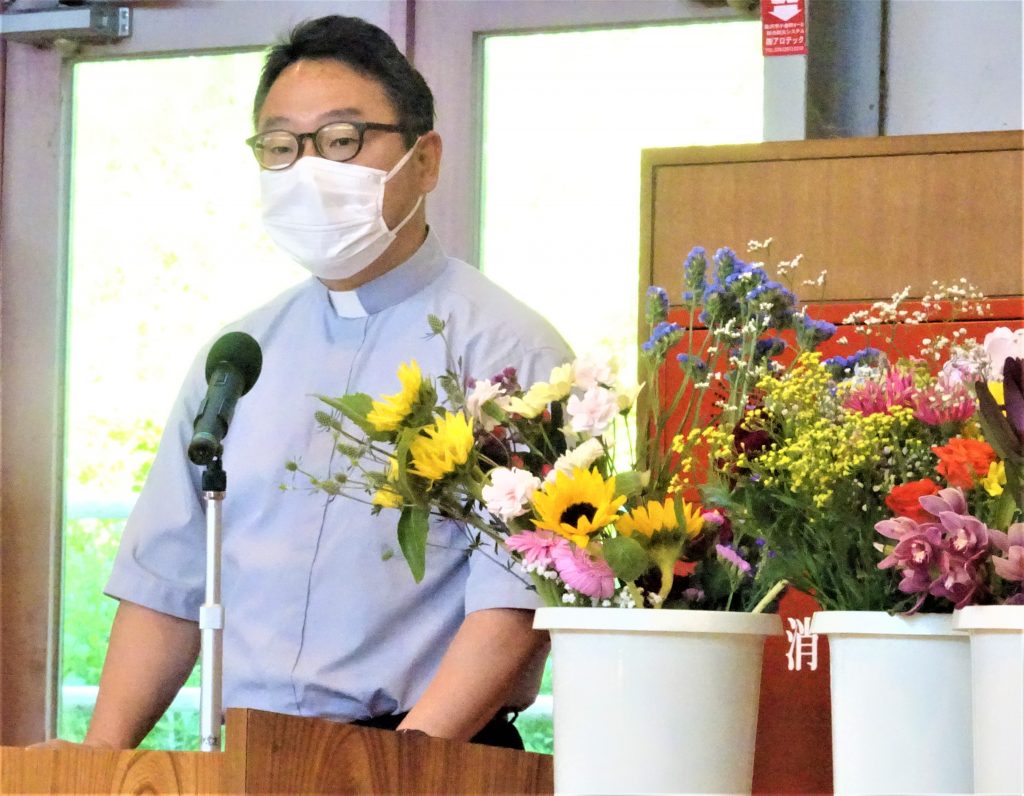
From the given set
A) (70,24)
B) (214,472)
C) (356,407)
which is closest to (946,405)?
(356,407)

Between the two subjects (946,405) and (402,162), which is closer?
(946,405)

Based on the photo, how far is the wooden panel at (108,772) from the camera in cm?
116

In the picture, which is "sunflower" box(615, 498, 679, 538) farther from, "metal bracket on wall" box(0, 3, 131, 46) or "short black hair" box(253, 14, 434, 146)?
"metal bracket on wall" box(0, 3, 131, 46)

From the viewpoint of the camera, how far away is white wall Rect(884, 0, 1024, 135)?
257cm

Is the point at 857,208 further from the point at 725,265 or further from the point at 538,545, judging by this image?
the point at 538,545

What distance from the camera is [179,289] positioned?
3.06 meters

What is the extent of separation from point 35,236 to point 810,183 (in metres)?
1.72

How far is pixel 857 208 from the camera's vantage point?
2.04 metres

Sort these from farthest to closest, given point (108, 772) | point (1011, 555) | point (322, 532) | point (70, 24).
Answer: point (70, 24), point (322, 532), point (108, 772), point (1011, 555)

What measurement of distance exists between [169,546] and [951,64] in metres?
1.52

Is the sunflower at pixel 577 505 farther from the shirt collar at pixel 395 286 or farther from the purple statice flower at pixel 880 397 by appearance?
the shirt collar at pixel 395 286

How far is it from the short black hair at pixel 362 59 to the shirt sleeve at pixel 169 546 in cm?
41

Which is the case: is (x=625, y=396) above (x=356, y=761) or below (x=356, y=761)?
above

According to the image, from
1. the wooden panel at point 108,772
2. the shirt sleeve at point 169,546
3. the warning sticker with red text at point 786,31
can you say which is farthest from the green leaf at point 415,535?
the warning sticker with red text at point 786,31
